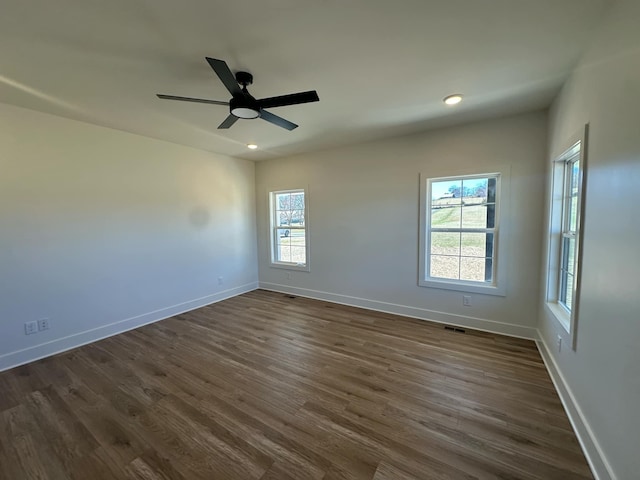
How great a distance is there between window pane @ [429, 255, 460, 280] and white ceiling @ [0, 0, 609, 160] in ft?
5.93

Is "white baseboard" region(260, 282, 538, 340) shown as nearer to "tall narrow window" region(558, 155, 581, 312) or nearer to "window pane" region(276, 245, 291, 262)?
"window pane" region(276, 245, 291, 262)

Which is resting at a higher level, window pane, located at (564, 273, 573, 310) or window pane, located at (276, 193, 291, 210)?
window pane, located at (276, 193, 291, 210)

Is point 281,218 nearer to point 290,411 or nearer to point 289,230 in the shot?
point 289,230

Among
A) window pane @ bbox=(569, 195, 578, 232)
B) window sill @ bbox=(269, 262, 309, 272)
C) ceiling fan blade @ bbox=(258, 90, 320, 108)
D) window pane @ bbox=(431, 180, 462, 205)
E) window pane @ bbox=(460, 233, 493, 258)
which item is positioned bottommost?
window sill @ bbox=(269, 262, 309, 272)

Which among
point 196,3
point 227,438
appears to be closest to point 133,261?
point 227,438

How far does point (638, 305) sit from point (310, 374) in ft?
7.15

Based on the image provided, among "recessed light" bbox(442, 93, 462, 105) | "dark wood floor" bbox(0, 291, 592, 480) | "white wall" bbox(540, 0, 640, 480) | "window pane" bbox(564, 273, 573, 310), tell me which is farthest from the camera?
"recessed light" bbox(442, 93, 462, 105)

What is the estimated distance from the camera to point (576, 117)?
1.99 m

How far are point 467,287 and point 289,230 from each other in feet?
10.3

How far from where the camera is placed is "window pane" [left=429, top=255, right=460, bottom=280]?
138 inches

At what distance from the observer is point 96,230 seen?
3180mm

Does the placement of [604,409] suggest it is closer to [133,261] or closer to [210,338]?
[210,338]

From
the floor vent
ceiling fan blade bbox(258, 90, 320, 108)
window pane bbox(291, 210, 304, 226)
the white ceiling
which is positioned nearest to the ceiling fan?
ceiling fan blade bbox(258, 90, 320, 108)

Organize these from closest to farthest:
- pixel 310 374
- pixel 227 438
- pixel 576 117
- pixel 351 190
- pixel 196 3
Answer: pixel 196 3 → pixel 227 438 → pixel 576 117 → pixel 310 374 → pixel 351 190
